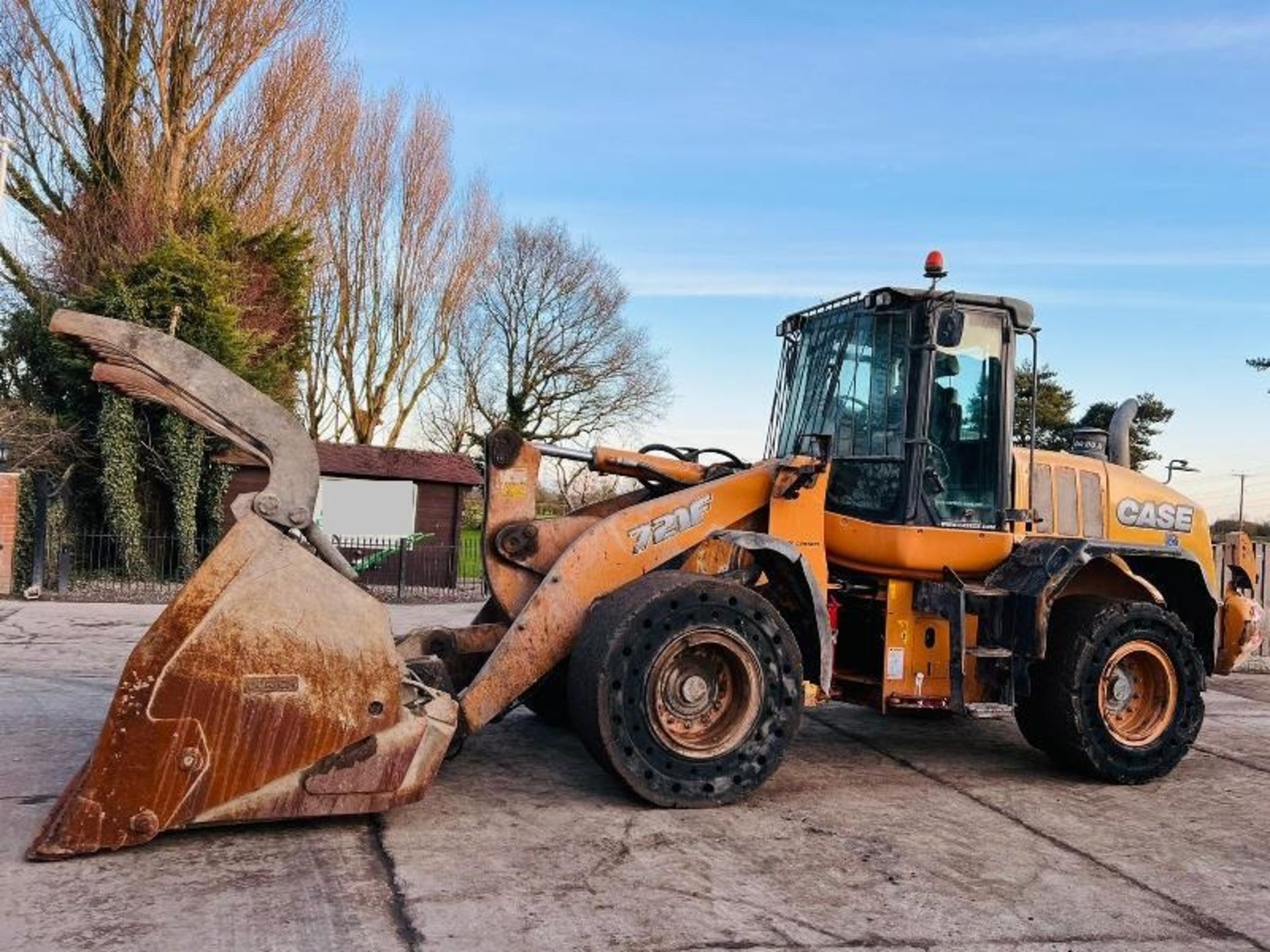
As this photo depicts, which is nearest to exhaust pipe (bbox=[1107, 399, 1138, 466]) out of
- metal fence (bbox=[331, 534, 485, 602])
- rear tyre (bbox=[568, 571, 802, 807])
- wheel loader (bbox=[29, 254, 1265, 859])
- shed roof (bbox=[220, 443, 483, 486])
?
wheel loader (bbox=[29, 254, 1265, 859])

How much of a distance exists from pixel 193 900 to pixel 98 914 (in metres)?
0.32

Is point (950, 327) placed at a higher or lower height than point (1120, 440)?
higher

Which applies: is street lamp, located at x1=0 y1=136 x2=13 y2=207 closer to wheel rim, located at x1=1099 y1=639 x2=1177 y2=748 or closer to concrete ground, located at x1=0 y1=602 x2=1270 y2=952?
concrete ground, located at x1=0 y1=602 x2=1270 y2=952

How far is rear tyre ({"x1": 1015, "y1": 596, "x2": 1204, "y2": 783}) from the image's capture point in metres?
6.67

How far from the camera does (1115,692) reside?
6938 mm

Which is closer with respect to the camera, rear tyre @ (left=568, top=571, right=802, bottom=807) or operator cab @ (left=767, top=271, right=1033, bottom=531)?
rear tyre @ (left=568, top=571, right=802, bottom=807)

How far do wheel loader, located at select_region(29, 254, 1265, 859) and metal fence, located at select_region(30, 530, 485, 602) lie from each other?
10030 mm

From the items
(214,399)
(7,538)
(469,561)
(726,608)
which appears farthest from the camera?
(469,561)

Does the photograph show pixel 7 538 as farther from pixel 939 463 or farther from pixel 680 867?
pixel 680 867

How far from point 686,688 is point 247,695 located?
216 centimetres

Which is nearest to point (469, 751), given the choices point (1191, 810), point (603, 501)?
point (603, 501)

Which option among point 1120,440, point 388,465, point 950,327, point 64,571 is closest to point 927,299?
point 950,327

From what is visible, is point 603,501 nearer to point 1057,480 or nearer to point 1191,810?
point 1057,480

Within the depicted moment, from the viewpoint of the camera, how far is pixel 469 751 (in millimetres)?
6895
